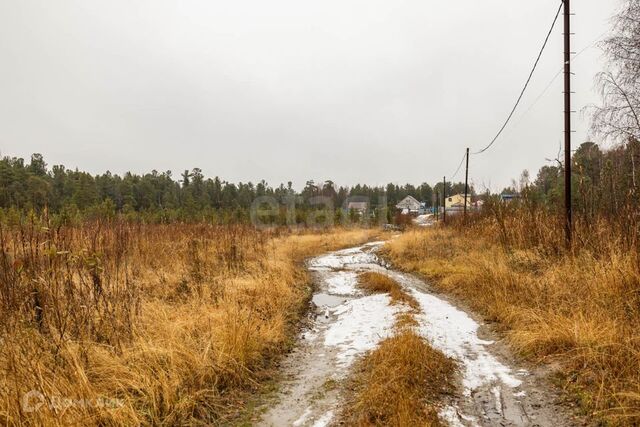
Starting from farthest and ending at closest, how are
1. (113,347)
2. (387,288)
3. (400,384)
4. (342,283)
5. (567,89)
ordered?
(342,283) < (387,288) < (567,89) < (113,347) < (400,384)

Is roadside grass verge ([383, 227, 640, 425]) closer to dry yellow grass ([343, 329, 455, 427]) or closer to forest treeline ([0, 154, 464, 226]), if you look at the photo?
dry yellow grass ([343, 329, 455, 427])

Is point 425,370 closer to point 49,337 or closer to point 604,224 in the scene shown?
point 49,337

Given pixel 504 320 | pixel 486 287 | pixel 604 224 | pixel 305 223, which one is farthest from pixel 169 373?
pixel 305 223

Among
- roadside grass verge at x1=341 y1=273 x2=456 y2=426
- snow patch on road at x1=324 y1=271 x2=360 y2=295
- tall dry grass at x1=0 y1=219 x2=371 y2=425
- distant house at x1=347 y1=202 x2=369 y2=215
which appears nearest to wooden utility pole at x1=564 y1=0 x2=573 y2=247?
snow patch on road at x1=324 y1=271 x2=360 y2=295

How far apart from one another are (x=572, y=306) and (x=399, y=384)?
309cm

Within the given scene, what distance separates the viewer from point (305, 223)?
4069 centimetres

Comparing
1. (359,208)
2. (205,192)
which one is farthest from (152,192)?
(359,208)

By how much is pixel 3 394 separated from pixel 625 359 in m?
5.30

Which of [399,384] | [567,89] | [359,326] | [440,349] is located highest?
[567,89]

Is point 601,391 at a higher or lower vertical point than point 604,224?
lower

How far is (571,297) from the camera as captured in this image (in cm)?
529

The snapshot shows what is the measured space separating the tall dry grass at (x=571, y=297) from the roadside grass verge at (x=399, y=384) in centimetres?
123

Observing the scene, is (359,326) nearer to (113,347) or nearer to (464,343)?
(464,343)

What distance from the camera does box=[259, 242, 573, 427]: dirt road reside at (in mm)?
3246
